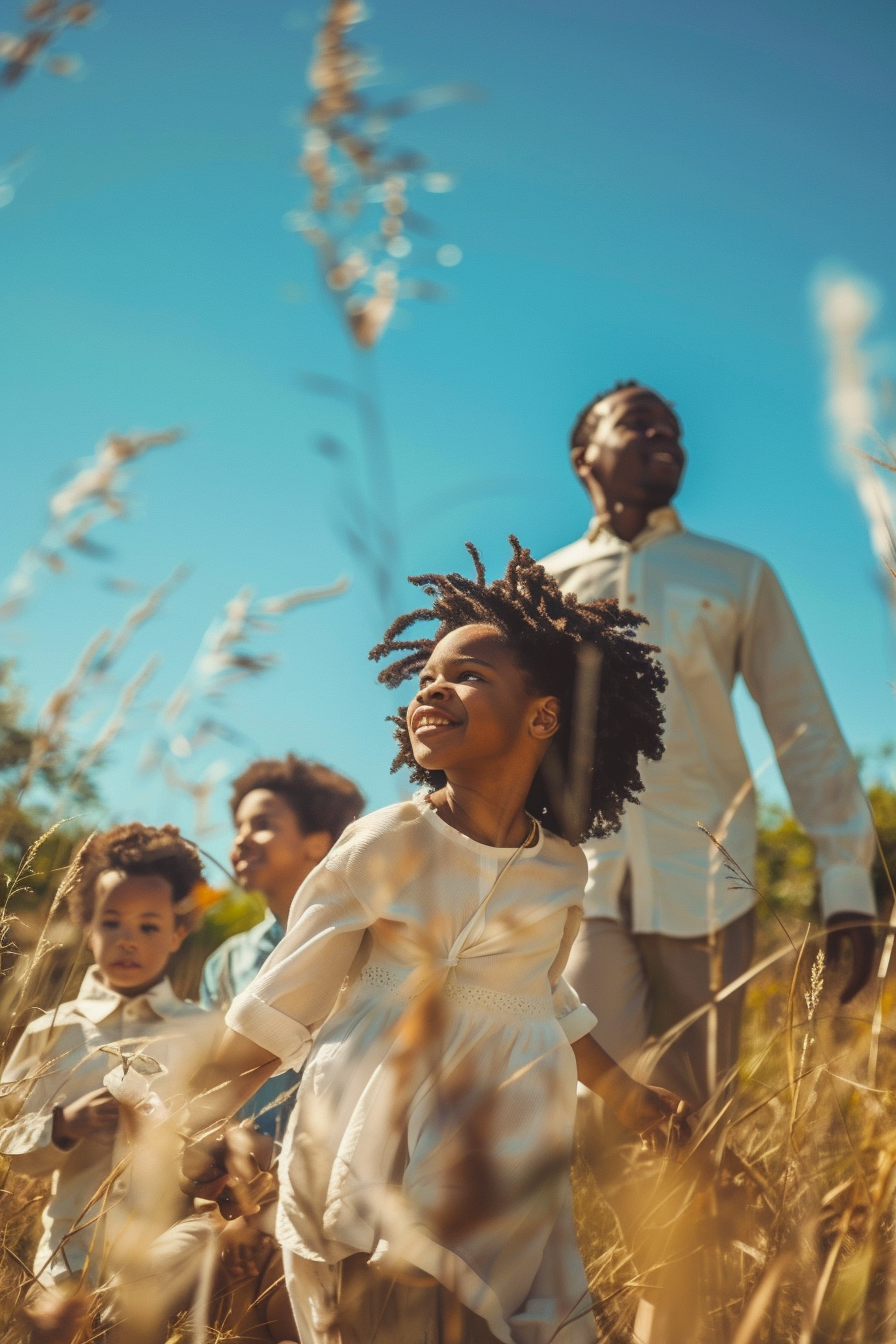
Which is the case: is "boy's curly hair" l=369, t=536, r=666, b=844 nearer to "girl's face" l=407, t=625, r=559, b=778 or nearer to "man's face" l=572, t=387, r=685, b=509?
"girl's face" l=407, t=625, r=559, b=778

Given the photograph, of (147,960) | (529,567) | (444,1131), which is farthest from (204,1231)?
(529,567)

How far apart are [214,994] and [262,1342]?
1.74 metres

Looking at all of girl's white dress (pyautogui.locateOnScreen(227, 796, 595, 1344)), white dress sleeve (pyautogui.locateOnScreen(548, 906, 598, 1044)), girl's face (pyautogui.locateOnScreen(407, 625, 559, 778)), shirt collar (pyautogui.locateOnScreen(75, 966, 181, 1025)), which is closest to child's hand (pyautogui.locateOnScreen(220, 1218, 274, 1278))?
girl's white dress (pyautogui.locateOnScreen(227, 796, 595, 1344))

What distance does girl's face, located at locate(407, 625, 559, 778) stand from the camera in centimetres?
183

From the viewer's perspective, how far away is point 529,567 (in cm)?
204

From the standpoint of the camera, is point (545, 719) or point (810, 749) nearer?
point (545, 719)

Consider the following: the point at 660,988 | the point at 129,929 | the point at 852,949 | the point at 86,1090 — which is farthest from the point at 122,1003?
the point at 852,949

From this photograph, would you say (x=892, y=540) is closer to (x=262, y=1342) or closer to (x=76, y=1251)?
(x=262, y=1342)

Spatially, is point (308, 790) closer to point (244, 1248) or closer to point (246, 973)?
point (246, 973)

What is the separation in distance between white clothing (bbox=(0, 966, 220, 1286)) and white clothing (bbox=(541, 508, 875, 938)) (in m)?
1.10

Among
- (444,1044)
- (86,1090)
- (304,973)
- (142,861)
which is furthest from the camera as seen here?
(142,861)

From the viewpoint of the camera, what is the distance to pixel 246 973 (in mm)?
3301

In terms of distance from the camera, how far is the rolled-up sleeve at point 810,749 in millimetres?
2910

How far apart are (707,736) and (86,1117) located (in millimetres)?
1742
